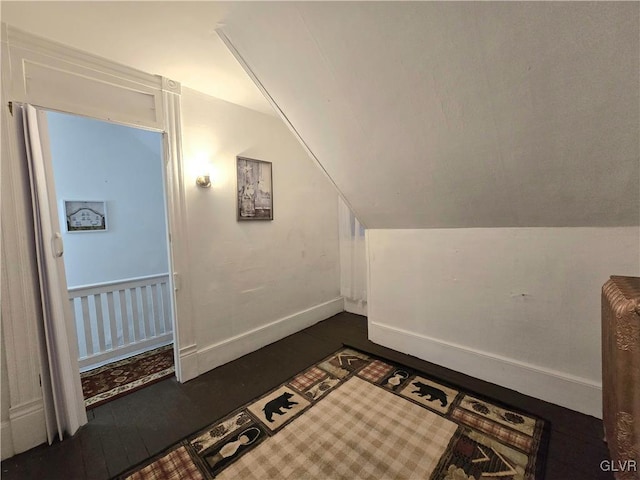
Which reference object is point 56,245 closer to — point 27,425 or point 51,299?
point 51,299

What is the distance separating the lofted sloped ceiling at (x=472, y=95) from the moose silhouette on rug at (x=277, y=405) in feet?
5.73

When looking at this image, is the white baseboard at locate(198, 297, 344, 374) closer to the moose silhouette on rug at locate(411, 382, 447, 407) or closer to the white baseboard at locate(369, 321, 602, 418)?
the white baseboard at locate(369, 321, 602, 418)

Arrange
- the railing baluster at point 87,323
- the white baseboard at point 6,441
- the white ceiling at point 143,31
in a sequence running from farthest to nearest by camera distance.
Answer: the railing baluster at point 87,323
the white baseboard at point 6,441
the white ceiling at point 143,31

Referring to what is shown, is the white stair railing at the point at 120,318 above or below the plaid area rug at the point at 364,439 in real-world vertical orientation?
above

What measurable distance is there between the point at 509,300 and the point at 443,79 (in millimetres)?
1612

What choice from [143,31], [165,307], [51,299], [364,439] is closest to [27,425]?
[51,299]

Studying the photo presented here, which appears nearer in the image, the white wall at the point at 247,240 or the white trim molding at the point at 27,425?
the white trim molding at the point at 27,425

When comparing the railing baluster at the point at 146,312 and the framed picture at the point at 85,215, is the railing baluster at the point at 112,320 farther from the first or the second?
the framed picture at the point at 85,215

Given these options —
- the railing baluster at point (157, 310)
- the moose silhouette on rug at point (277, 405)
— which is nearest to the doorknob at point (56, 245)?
the railing baluster at point (157, 310)

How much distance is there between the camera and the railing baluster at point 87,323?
240cm

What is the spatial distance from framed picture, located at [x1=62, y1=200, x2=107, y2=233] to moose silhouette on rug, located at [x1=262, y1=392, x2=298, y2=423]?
2.73 metres

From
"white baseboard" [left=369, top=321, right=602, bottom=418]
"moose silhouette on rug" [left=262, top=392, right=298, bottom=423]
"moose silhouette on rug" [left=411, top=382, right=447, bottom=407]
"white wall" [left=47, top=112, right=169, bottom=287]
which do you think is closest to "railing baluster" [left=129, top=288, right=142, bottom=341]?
"white wall" [left=47, top=112, right=169, bottom=287]

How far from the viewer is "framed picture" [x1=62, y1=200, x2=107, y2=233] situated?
2.80 m

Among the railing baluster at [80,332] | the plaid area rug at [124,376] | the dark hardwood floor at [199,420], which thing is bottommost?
the plaid area rug at [124,376]
